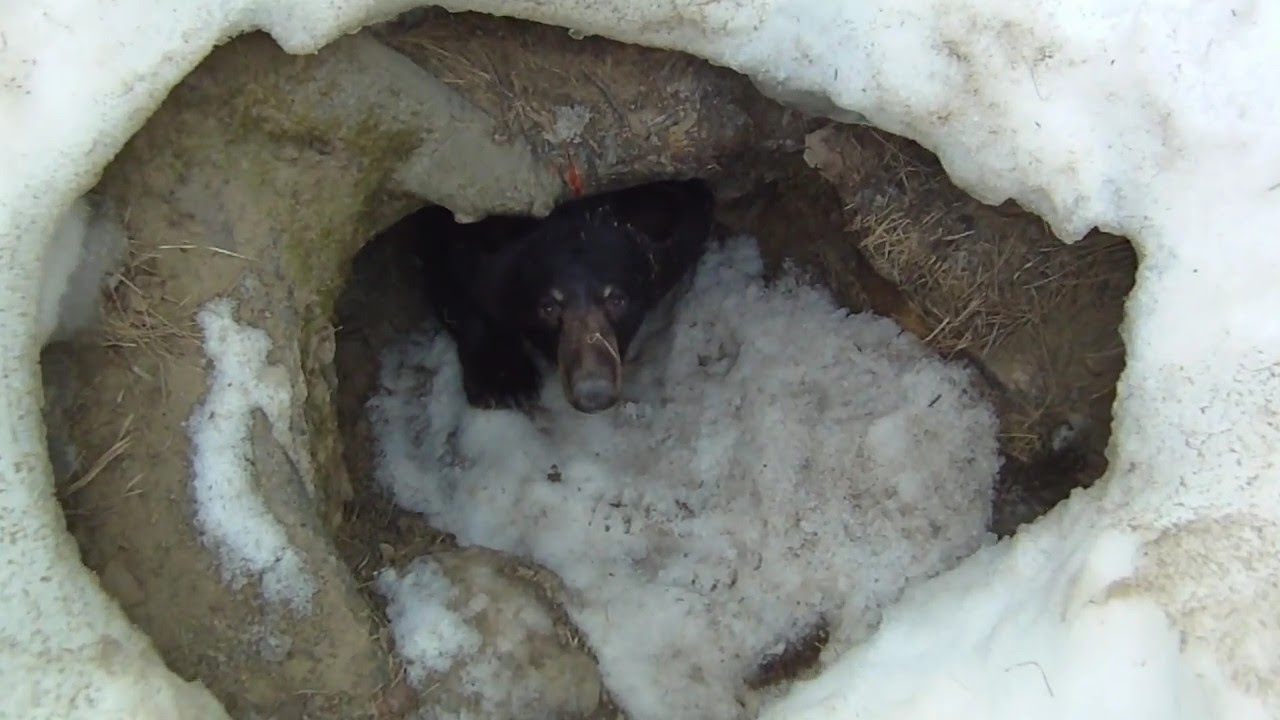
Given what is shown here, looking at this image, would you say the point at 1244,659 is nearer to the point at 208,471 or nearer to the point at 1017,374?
the point at 1017,374

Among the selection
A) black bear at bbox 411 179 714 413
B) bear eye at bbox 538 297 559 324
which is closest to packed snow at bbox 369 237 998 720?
black bear at bbox 411 179 714 413

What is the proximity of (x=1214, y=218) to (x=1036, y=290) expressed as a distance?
510 mm

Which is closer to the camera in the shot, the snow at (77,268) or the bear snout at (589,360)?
the snow at (77,268)

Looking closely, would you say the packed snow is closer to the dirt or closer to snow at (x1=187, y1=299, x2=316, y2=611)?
the dirt

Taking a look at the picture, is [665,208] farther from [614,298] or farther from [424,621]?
[424,621]

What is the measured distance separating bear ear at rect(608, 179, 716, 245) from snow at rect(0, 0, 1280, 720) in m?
0.96

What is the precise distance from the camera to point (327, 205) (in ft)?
8.16

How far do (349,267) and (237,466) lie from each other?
0.65 metres

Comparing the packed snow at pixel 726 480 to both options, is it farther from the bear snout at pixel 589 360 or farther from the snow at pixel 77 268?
the snow at pixel 77 268

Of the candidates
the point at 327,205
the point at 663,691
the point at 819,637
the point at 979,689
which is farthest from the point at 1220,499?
the point at 327,205

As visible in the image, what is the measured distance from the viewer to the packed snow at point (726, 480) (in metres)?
2.79

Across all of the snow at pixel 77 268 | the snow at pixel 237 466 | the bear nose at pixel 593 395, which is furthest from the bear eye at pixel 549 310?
the snow at pixel 77 268

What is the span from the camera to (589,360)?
3.12 meters

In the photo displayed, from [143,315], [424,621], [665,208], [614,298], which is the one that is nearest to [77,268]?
[143,315]
